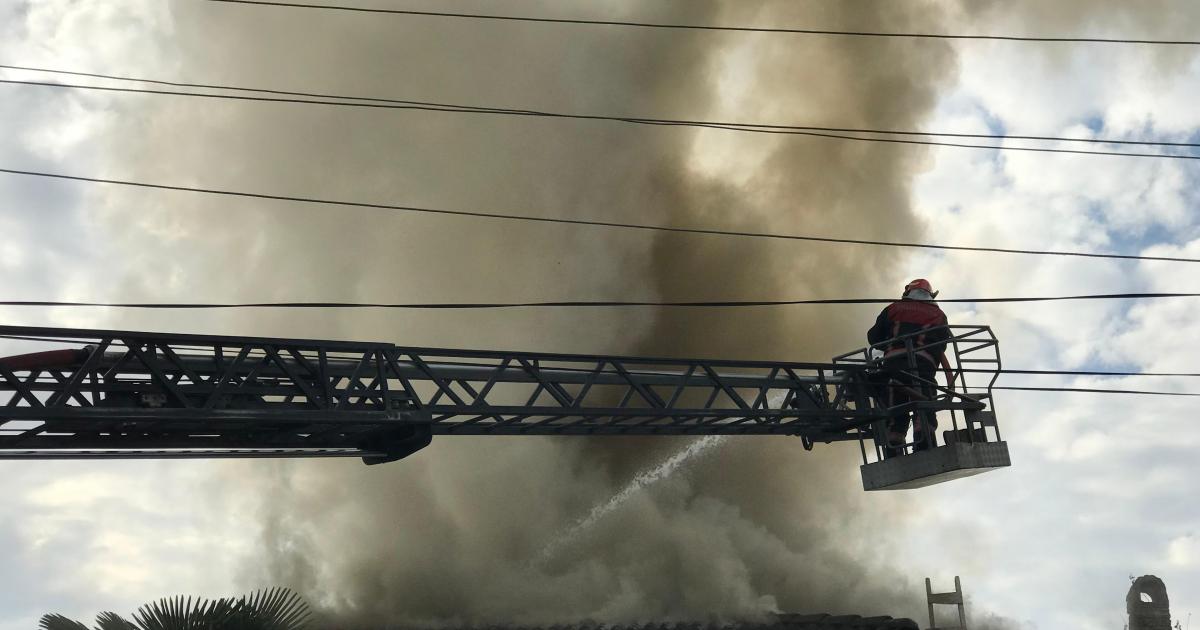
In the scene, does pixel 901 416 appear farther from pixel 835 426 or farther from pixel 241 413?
pixel 241 413

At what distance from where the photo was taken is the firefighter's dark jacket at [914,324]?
1709 centimetres

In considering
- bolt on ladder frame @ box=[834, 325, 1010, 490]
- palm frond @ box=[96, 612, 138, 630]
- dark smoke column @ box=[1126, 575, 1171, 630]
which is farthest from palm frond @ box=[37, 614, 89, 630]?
dark smoke column @ box=[1126, 575, 1171, 630]

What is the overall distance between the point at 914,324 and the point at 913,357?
2.62 ft

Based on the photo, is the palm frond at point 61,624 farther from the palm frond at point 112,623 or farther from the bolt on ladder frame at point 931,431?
the bolt on ladder frame at point 931,431

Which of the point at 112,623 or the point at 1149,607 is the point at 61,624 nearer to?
the point at 112,623

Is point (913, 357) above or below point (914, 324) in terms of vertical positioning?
below

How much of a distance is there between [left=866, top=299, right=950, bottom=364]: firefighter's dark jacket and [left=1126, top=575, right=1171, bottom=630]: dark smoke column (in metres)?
21.0

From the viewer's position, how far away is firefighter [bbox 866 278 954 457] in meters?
16.7

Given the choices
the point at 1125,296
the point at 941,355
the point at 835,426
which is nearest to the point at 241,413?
the point at 835,426

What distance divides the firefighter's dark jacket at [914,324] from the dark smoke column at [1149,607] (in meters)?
21.0

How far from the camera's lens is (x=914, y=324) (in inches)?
680

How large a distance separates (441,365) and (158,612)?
483 cm

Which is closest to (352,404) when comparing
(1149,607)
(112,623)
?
(112,623)

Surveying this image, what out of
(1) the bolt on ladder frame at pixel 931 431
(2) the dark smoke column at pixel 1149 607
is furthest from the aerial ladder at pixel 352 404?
(2) the dark smoke column at pixel 1149 607
